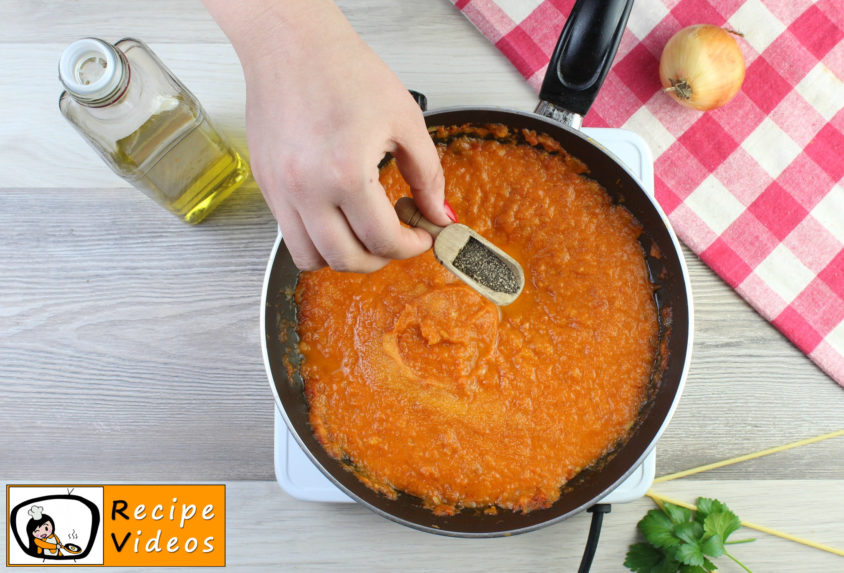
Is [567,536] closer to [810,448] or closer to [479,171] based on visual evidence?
[810,448]

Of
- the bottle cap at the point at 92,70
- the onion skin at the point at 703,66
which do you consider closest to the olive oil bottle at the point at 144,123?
the bottle cap at the point at 92,70

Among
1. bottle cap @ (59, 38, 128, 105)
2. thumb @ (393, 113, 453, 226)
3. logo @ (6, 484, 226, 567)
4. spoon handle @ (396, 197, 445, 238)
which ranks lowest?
logo @ (6, 484, 226, 567)

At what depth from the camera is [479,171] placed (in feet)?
3.95

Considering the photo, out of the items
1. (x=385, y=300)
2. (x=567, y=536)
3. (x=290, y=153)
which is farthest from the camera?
(x=567, y=536)

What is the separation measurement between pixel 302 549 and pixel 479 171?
0.87m

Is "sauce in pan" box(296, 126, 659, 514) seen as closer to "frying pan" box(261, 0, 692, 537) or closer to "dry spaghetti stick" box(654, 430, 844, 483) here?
"frying pan" box(261, 0, 692, 537)

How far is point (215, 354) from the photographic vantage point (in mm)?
1283

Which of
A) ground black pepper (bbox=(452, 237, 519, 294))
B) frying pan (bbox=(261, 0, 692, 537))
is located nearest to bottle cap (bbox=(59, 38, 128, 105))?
frying pan (bbox=(261, 0, 692, 537))

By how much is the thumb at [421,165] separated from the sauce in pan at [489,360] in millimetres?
303

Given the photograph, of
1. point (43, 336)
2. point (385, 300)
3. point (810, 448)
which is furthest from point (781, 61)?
point (43, 336)

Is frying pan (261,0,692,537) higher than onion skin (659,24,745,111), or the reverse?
onion skin (659,24,745,111)

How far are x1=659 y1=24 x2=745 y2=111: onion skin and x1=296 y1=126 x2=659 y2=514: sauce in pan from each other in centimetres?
27

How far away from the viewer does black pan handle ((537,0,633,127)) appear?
3.31 ft

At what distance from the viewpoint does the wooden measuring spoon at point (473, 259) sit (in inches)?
36.9
